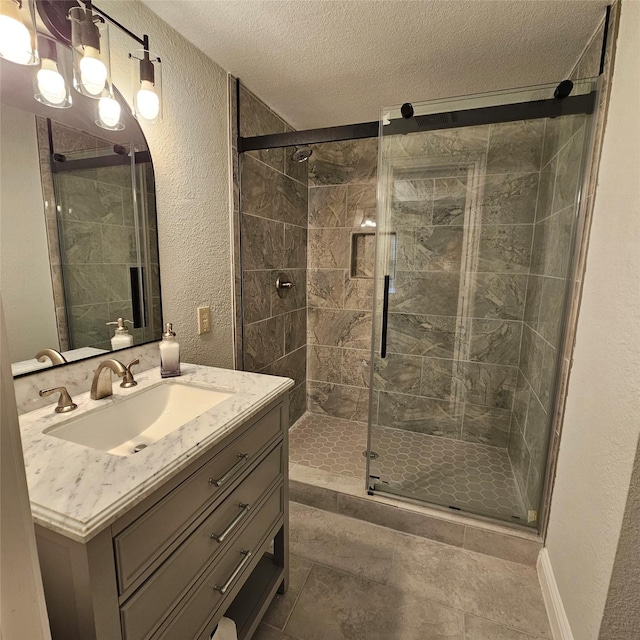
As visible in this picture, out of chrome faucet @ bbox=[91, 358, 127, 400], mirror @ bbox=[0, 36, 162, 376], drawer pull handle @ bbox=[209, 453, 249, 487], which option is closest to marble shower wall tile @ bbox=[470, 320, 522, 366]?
drawer pull handle @ bbox=[209, 453, 249, 487]

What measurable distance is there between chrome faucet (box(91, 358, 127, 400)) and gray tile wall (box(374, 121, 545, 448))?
5.03ft

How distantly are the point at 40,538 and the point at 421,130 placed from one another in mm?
2116

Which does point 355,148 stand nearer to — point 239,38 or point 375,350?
point 239,38

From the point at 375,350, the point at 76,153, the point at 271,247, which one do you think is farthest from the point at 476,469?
the point at 76,153

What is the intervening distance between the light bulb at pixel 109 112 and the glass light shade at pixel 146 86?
0.07 m

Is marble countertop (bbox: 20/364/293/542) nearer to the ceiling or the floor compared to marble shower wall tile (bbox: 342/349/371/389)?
nearer to the ceiling

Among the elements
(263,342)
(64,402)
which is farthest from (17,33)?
(263,342)

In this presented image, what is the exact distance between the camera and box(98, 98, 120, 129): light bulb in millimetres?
1166

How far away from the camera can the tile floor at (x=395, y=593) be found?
4.19 feet

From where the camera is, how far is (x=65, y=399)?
102 centimetres

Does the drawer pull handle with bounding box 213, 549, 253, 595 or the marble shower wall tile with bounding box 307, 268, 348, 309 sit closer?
the drawer pull handle with bounding box 213, 549, 253, 595

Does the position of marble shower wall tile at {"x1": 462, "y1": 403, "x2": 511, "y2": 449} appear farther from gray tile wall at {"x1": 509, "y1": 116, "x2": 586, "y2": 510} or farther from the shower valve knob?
the shower valve knob

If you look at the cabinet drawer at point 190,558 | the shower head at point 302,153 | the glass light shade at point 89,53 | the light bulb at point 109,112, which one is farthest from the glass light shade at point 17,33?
the shower head at point 302,153

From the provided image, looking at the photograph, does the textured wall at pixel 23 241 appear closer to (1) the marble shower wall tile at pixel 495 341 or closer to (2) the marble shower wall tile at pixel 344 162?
(2) the marble shower wall tile at pixel 344 162
